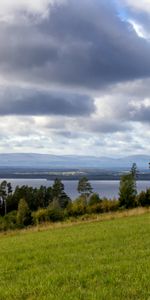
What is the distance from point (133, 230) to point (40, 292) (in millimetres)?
9724

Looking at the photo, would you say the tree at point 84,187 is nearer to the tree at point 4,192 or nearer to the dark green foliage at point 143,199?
the tree at point 4,192

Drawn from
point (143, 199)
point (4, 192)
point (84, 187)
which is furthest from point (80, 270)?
point (4, 192)

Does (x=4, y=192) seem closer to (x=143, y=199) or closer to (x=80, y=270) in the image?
(x=143, y=199)

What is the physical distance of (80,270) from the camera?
10023mm

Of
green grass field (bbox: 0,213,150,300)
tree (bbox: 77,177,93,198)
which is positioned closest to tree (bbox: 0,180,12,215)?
tree (bbox: 77,177,93,198)

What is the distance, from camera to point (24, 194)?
333ft

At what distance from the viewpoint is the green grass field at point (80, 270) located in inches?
319

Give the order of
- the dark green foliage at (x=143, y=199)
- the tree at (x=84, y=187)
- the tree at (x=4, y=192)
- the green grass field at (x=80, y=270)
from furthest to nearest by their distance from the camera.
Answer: the tree at (x=4, y=192) → the tree at (x=84, y=187) → the dark green foliage at (x=143, y=199) → the green grass field at (x=80, y=270)

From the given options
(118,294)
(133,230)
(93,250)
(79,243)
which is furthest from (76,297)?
(133,230)

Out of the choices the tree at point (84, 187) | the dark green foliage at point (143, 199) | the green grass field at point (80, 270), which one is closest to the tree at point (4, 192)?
the tree at point (84, 187)

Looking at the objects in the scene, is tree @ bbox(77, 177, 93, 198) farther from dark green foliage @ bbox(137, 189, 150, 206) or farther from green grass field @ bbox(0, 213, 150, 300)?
green grass field @ bbox(0, 213, 150, 300)

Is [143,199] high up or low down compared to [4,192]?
down

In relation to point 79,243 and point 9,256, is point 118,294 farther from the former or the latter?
point 79,243

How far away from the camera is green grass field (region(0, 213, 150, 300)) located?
8102 mm
